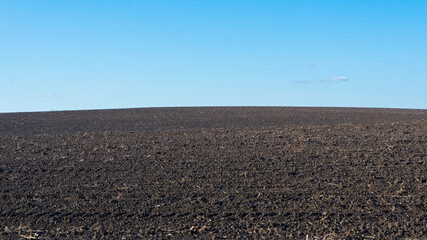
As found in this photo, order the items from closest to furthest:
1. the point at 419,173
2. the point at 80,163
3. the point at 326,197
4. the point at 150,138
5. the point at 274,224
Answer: the point at 274,224
the point at 326,197
the point at 419,173
the point at 80,163
the point at 150,138

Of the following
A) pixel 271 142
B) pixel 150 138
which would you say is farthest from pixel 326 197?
pixel 150 138

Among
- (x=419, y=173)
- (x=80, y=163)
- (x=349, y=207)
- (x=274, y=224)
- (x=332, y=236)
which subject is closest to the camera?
(x=332, y=236)

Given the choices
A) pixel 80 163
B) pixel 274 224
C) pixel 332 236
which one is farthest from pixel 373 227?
pixel 80 163

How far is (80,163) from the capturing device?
1000 centimetres

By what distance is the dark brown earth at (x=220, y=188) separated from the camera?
18.6 feet

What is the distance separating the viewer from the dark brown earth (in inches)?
223

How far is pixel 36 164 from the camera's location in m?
10.1

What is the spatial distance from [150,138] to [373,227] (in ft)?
30.6

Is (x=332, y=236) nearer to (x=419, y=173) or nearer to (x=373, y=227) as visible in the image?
(x=373, y=227)

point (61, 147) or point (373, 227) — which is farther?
point (61, 147)

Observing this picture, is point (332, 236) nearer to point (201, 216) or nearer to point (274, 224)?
point (274, 224)

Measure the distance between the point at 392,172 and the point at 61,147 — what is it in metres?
8.71

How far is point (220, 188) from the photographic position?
7559 millimetres

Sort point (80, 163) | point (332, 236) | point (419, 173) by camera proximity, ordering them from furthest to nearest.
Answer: point (80, 163) → point (419, 173) → point (332, 236)
